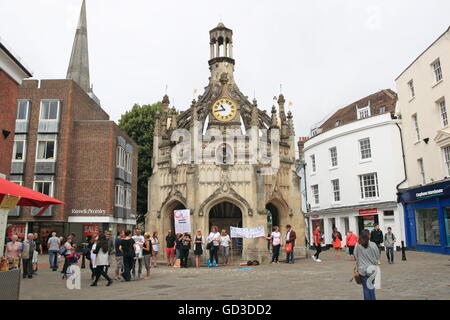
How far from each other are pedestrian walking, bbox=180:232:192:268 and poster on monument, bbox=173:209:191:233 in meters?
0.71

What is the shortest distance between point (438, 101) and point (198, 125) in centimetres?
1460

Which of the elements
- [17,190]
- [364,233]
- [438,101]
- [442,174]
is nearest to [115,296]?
[17,190]

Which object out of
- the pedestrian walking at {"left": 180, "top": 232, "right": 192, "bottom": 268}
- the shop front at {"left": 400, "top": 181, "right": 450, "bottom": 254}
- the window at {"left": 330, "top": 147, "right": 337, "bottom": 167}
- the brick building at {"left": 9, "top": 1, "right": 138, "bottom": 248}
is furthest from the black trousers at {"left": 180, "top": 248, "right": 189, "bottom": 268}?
the window at {"left": 330, "top": 147, "right": 337, "bottom": 167}

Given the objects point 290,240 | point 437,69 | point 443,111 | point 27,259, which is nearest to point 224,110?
point 290,240

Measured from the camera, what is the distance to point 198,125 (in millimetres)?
21172

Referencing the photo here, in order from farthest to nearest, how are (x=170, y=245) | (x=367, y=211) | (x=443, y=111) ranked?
(x=367, y=211), (x=443, y=111), (x=170, y=245)

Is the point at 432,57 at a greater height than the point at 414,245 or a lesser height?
greater

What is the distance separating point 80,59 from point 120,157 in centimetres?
1931

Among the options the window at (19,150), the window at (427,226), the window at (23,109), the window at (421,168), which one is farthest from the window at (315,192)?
the window at (23,109)

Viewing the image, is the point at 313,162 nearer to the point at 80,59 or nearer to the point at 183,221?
the point at 183,221

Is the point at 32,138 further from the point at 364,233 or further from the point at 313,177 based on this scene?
the point at 364,233

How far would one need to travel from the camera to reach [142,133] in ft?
133

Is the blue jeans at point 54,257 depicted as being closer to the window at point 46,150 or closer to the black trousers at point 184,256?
the black trousers at point 184,256
